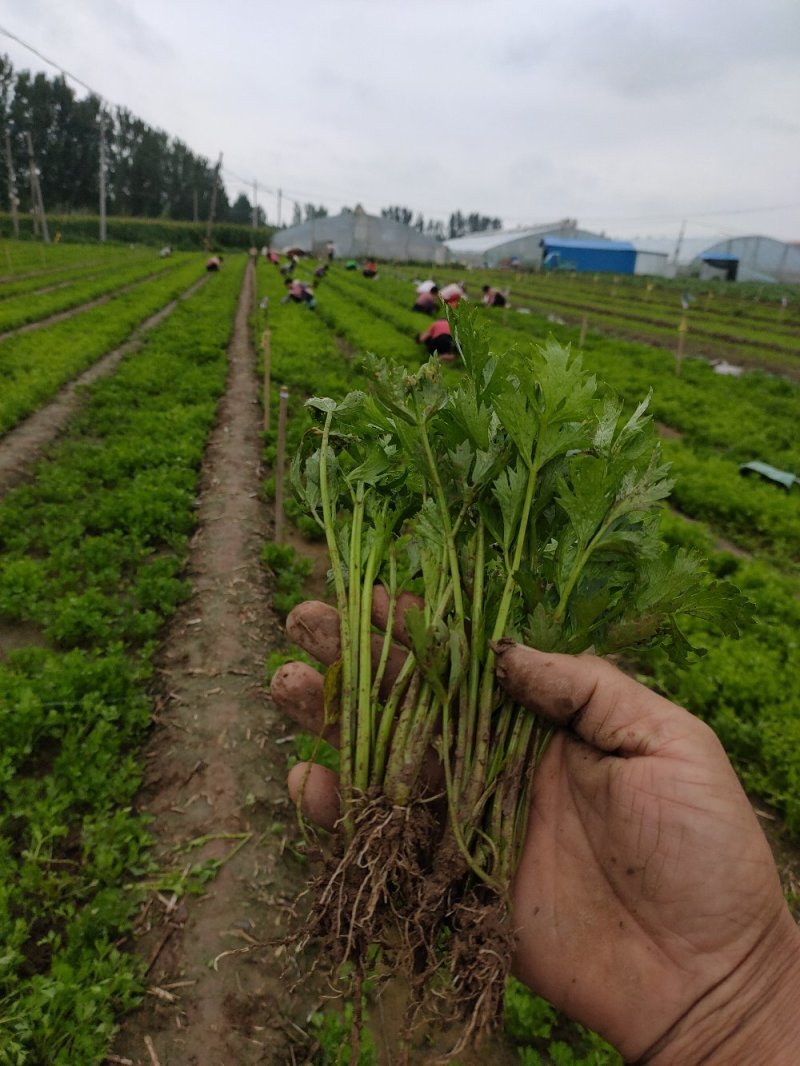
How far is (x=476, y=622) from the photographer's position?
7.33ft

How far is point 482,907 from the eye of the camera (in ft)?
6.63

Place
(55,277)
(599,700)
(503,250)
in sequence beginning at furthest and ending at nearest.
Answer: (503,250), (55,277), (599,700)

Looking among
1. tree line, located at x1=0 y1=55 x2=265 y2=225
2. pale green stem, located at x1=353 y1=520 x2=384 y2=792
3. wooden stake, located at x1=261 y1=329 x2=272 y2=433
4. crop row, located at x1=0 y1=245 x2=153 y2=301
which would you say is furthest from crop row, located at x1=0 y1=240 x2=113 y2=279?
tree line, located at x1=0 y1=55 x2=265 y2=225

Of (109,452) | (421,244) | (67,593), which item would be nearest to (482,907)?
(67,593)

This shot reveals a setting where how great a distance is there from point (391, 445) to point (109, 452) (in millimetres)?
7306

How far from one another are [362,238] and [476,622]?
279 feet

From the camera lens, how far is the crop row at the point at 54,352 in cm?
1043

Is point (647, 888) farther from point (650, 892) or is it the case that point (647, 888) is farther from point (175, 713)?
point (175, 713)

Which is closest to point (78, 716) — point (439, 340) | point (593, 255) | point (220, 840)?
point (220, 840)

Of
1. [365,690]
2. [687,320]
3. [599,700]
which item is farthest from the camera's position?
[687,320]

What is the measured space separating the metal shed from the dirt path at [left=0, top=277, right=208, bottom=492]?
7453 centimetres

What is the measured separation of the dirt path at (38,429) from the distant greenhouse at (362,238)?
229 ft

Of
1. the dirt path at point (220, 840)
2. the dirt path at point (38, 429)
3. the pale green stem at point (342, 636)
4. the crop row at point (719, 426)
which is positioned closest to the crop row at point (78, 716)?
the dirt path at point (220, 840)

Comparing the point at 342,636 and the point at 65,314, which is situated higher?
the point at 342,636
